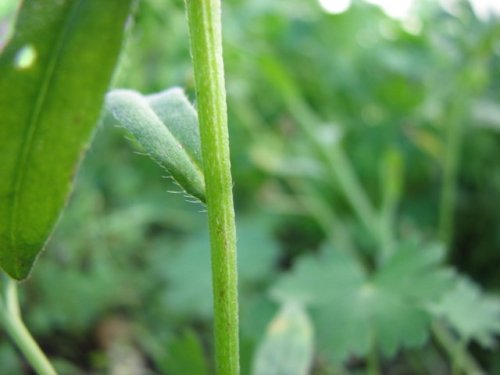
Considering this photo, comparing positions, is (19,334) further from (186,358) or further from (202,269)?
(202,269)

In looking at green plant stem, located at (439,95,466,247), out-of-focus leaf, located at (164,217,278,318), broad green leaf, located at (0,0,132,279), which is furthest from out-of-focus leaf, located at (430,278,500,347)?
broad green leaf, located at (0,0,132,279)

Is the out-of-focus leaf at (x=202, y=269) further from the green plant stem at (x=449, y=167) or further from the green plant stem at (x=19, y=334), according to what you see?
the green plant stem at (x=19, y=334)

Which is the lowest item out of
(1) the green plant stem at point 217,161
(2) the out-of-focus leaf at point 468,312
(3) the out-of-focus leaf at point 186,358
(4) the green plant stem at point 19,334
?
(2) the out-of-focus leaf at point 468,312

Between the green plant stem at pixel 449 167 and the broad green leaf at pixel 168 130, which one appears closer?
the broad green leaf at pixel 168 130

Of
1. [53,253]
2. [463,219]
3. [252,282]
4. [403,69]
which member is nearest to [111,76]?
[53,253]

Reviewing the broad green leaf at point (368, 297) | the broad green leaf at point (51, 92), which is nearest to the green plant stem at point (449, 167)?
the broad green leaf at point (368, 297)
